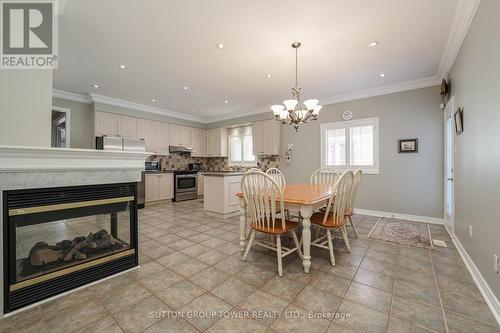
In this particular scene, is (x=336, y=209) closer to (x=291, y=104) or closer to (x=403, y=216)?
(x=291, y=104)

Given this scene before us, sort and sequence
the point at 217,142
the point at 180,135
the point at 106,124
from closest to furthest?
1. the point at 106,124
2. the point at 180,135
3. the point at 217,142

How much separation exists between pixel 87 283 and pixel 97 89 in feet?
13.3

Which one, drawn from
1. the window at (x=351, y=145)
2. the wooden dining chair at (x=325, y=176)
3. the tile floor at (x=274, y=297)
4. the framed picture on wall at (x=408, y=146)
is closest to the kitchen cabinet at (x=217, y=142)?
the window at (x=351, y=145)

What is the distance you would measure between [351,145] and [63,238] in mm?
4865

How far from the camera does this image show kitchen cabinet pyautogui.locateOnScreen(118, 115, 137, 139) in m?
5.20

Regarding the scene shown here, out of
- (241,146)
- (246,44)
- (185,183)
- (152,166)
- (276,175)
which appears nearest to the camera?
(246,44)

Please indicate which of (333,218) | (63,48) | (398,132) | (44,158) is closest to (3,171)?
(44,158)

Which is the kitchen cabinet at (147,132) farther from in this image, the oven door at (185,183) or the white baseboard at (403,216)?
the white baseboard at (403,216)

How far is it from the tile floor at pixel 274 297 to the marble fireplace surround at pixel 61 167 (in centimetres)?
67

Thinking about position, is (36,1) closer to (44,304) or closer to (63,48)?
(63,48)

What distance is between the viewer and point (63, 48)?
9.45 feet

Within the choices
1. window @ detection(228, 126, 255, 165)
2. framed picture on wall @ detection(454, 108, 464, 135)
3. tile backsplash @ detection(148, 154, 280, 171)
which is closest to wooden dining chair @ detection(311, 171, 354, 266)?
framed picture on wall @ detection(454, 108, 464, 135)

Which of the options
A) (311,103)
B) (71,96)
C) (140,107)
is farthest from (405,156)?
(71,96)

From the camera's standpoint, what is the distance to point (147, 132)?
5715 mm
